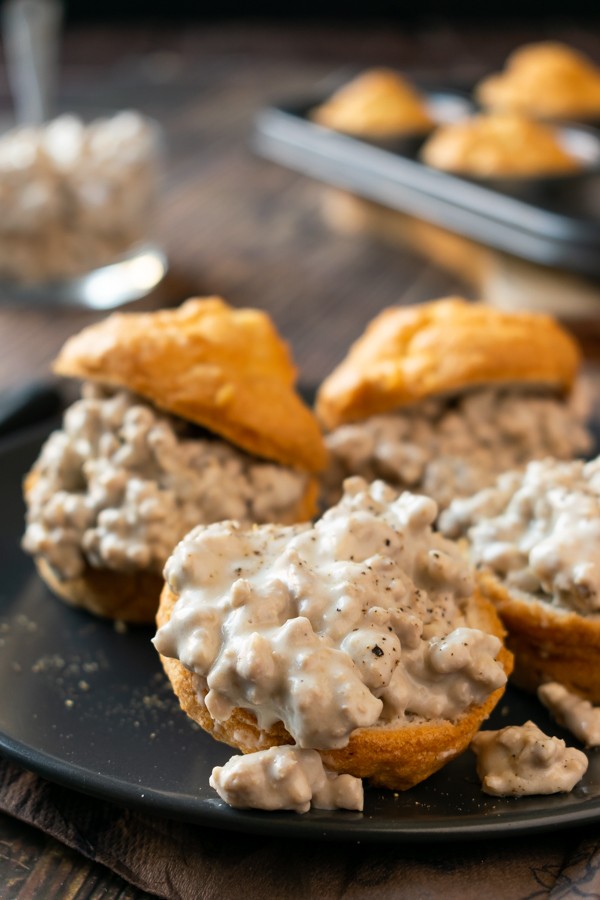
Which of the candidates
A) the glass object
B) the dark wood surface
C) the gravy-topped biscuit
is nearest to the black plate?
the dark wood surface

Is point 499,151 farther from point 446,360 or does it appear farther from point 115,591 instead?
point 115,591

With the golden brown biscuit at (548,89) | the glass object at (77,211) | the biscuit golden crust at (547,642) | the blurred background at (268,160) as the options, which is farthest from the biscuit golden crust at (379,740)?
the golden brown biscuit at (548,89)

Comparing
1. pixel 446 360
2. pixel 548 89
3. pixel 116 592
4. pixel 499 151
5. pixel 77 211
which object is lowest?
pixel 548 89

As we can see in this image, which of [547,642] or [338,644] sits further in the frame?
[547,642]

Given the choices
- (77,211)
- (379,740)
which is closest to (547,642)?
(379,740)

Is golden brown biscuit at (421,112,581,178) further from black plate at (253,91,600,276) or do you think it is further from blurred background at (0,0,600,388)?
blurred background at (0,0,600,388)

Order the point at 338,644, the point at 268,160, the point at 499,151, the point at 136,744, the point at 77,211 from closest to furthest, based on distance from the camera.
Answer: the point at 338,644 → the point at 136,744 → the point at 77,211 → the point at 499,151 → the point at 268,160
